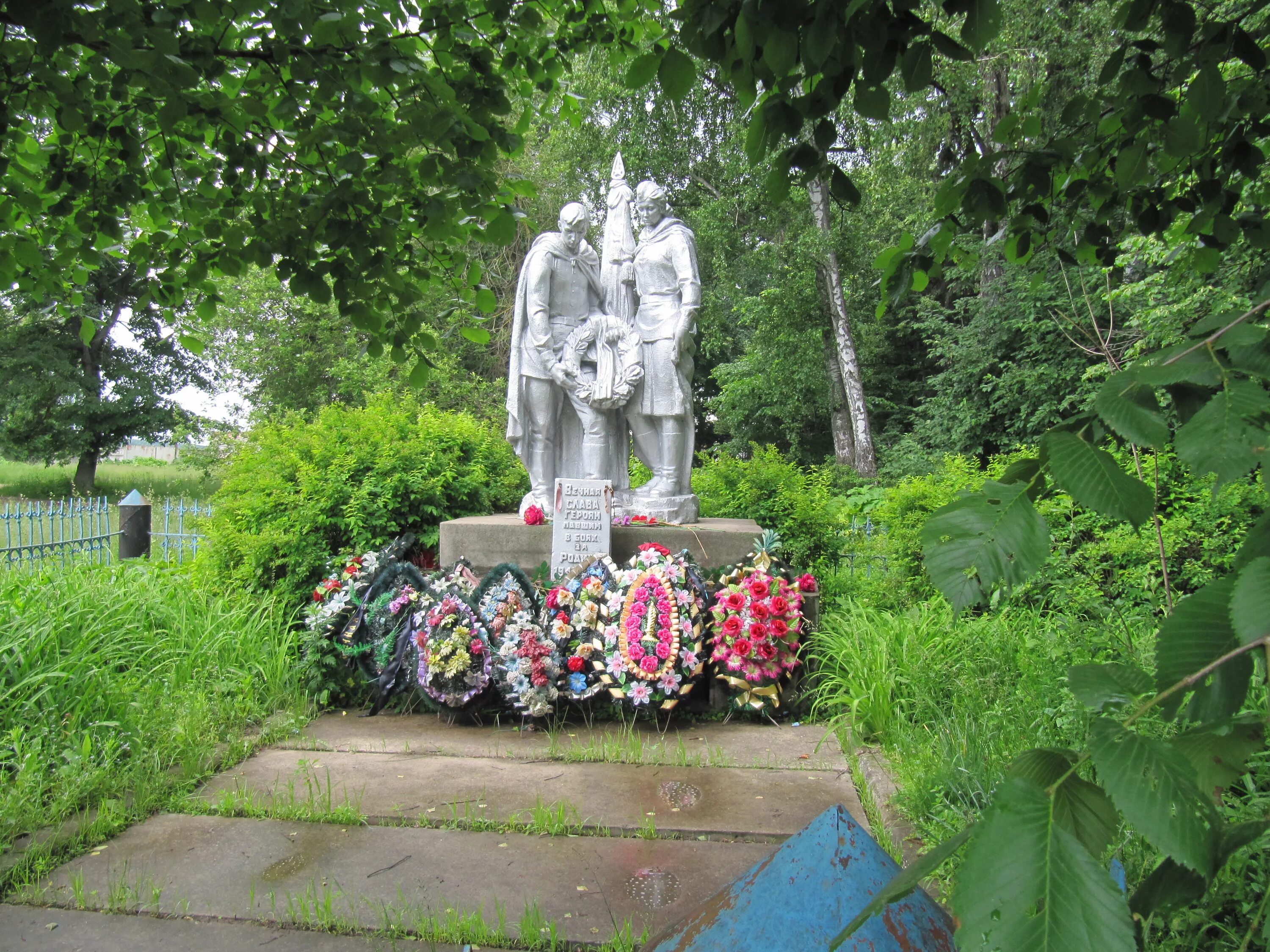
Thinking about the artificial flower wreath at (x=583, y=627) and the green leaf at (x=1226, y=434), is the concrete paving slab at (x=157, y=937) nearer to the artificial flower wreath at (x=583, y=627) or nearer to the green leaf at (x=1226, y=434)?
the artificial flower wreath at (x=583, y=627)

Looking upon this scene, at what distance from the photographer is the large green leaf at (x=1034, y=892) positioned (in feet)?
1.82

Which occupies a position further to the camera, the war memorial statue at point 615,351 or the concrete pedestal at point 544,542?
the war memorial statue at point 615,351

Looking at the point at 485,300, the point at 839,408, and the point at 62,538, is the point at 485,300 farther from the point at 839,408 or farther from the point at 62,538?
the point at 839,408

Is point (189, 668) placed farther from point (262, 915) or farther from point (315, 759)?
point (262, 915)

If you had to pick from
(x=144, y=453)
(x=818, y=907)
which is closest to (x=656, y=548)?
(x=818, y=907)

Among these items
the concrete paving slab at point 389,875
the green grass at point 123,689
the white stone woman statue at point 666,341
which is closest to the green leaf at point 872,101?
the concrete paving slab at point 389,875

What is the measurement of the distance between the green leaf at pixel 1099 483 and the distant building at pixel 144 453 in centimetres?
3214

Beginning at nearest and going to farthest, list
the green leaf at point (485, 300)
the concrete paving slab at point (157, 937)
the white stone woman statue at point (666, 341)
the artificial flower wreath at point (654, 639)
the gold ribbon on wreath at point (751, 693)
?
the concrete paving slab at point (157, 937), the green leaf at point (485, 300), the artificial flower wreath at point (654, 639), the gold ribbon on wreath at point (751, 693), the white stone woman statue at point (666, 341)

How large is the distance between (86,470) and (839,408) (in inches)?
875

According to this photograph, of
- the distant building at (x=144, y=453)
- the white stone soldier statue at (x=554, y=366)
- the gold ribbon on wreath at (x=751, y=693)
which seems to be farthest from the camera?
the distant building at (x=144, y=453)

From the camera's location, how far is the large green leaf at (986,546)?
2.45 feet

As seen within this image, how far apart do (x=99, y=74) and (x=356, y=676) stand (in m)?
3.94

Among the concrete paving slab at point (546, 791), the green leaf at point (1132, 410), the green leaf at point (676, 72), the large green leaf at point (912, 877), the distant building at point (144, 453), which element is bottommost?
the concrete paving slab at point (546, 791)

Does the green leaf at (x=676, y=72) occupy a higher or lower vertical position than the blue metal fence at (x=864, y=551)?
higher
